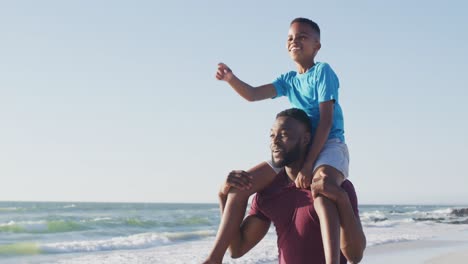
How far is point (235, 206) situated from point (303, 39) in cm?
104

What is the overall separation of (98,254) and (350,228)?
12.6 m

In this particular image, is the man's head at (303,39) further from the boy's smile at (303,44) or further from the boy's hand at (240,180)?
the boy's hand at (240,180)

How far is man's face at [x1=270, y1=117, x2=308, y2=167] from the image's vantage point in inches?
152

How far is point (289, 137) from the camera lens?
12.7ft

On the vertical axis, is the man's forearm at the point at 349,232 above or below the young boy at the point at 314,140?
below

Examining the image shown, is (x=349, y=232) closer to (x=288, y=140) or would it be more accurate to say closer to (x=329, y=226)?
(x=329, y=226)

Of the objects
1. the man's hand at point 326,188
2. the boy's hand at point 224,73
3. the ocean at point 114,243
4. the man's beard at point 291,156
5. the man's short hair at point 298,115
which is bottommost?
the ocean at point 114,243

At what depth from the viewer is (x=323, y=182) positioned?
12.0 feet

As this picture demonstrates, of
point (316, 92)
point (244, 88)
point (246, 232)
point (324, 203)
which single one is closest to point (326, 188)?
point (324, 203)

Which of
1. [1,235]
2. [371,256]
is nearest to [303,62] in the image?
[371,256]

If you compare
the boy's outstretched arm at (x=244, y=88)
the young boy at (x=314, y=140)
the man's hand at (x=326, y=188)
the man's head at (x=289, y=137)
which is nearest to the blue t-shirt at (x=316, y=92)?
the young boy at (x=314, y=140)

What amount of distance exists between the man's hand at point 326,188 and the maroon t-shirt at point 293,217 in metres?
0.24

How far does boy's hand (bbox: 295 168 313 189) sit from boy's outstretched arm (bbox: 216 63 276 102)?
2.67 ft

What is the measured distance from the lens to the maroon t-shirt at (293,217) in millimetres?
3932
